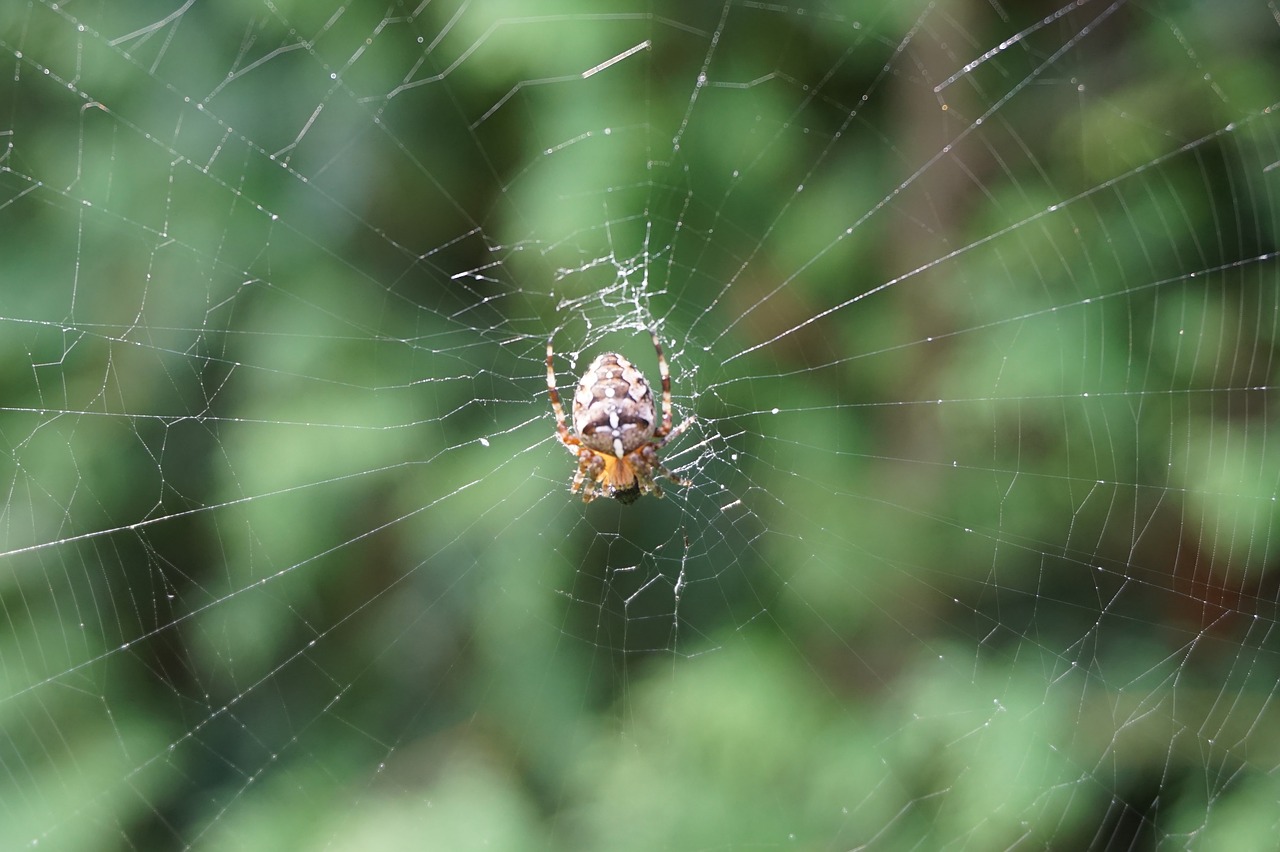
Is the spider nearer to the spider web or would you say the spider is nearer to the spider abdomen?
the spider abdomen

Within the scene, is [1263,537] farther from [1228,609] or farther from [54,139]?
[54,139]

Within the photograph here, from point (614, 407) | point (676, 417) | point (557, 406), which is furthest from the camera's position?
point (676, 417)

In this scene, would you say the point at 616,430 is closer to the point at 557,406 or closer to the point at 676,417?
the point at 557,406

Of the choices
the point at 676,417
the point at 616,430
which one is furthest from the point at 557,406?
the point at 676,417

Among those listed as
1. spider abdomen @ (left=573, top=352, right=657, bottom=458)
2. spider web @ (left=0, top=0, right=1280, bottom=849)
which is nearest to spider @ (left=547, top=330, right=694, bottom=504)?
spider abdomen @ (left=573, top=352, right=657, bottom=458)

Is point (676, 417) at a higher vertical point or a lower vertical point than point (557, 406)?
lower

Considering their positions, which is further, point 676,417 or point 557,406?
point 676,417
